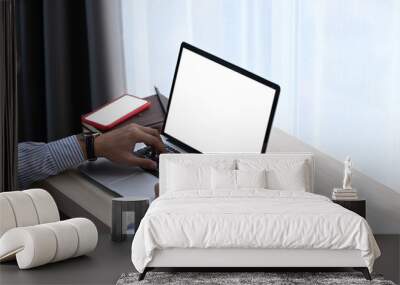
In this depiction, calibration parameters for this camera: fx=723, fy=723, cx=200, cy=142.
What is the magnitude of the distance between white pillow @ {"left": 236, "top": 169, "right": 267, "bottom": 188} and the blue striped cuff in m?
1.46

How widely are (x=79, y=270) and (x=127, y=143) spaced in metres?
1.58

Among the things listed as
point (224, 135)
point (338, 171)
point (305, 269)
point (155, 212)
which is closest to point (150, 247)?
point (155, 212)

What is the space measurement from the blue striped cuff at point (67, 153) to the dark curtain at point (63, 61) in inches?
6.7

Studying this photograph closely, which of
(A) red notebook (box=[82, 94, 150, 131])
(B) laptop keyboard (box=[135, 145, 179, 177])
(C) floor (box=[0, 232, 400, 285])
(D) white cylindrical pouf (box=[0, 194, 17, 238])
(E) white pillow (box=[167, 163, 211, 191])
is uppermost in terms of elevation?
(A) red notebook (box=[82, 94, 150, 131])

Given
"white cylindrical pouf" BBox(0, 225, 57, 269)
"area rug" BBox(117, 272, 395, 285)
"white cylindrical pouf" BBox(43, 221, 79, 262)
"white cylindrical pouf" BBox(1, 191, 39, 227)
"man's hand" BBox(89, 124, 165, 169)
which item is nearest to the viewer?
"area rug" BBox(117, 272, 395, 285)

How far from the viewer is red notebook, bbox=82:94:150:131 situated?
6008 millimetres

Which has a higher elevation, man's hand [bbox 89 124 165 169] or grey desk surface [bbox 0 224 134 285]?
man's hand [bbox 89 124 165 169]

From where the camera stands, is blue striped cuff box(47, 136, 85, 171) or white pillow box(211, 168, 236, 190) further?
blue striped cuff box(47, 136, 85, 171)

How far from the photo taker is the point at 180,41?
6.14m

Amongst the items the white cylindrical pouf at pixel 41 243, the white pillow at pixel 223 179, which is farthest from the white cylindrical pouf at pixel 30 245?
the white pillow at pixel 223 179

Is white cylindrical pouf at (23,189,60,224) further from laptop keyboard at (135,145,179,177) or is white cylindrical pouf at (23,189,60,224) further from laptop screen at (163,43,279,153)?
laptop screen at (163,43,279,153)

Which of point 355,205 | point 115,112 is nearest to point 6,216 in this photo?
point 115,112

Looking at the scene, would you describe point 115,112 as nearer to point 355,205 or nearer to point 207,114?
point 207,114

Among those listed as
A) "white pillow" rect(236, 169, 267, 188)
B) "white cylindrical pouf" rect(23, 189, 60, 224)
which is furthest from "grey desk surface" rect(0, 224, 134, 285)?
"white pillow" rect(236, 169, 267, 188)
